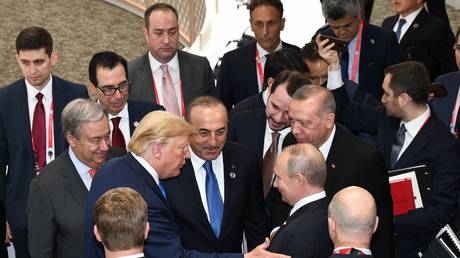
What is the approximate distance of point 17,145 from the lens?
18.2 feet

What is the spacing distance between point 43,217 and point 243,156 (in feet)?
3.82

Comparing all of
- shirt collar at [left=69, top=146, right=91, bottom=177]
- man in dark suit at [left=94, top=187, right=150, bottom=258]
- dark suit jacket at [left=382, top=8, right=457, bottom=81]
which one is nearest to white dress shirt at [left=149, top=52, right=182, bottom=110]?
shirt collar at [left=69, top=146, right=91, bottom=177]

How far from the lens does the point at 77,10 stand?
11.2 m

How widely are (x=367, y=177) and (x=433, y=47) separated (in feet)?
8.63

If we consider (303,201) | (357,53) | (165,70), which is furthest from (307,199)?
(357,53)

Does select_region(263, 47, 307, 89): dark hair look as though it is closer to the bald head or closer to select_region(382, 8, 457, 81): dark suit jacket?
select_region(382, 8, 457, 81): dark suit jacket

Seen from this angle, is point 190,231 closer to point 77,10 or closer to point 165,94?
point 165,94

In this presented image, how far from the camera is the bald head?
3934mm

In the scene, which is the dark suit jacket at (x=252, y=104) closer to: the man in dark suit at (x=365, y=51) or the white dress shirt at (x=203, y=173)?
the white dress shirt at (x=203, y=173)

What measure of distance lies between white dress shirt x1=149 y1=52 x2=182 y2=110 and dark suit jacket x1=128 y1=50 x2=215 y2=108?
22mm

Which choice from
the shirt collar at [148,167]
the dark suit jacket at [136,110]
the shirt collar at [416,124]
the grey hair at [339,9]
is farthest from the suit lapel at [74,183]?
the grey hair at [339,9]

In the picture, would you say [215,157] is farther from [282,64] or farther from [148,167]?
[282,64]

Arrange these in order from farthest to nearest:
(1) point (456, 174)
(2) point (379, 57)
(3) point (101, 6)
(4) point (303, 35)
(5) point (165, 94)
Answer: (3) point (101, 6)
(4) point (303, 35)
(2) point (379, 57)
(5) point (165, 94)
(1) point (456, 174)

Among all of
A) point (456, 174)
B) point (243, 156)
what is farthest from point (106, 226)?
point (456, 174)
